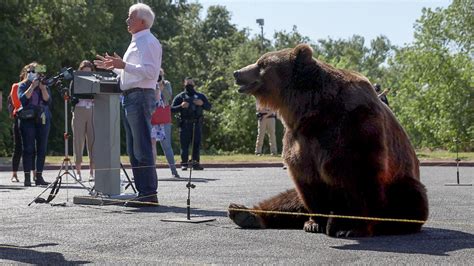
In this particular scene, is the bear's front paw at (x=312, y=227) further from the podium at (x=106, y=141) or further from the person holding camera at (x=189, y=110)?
the person holding camera at (x=189, y=110)

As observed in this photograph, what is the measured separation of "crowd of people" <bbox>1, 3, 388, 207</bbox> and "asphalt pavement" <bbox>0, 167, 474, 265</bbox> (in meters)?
0.83

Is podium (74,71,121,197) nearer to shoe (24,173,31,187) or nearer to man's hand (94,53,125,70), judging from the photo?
man's hand (94,53,125,70)

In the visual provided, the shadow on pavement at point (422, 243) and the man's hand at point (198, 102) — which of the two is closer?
the shadow on pavement at point (422, 243)

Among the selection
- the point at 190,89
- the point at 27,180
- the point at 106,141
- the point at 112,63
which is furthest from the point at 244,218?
the point at 190,89

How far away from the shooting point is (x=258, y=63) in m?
9.33

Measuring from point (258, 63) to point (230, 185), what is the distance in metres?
8.11

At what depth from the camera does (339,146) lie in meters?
8.57

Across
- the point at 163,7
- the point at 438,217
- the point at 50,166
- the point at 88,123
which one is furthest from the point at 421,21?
the point at 438,217

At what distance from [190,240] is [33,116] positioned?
28.0 ft

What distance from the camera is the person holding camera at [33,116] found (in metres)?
16.8

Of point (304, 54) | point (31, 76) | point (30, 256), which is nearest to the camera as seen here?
point (30, 256)

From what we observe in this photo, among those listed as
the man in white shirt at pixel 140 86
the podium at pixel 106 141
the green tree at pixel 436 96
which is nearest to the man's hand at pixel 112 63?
the man in white shirt at pixel 140 86

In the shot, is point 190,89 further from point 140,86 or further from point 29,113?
point 140,86

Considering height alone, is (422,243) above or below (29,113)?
below
